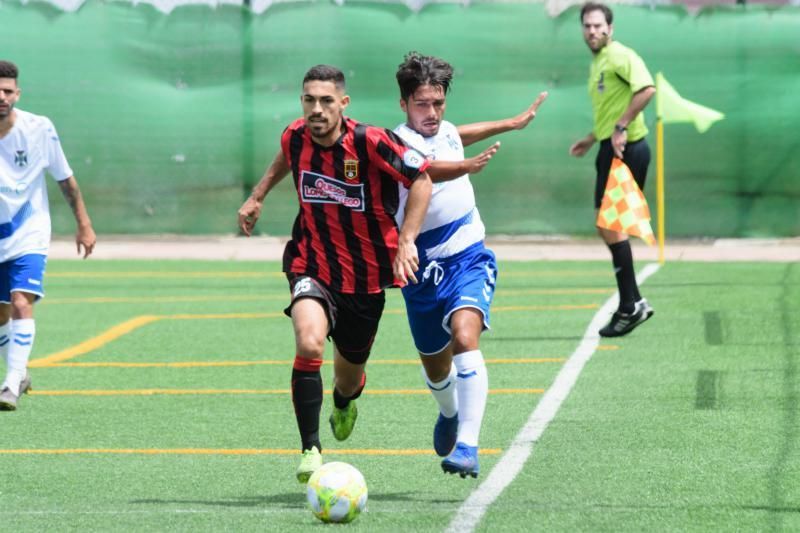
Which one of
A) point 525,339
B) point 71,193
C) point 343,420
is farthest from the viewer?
point 525,339

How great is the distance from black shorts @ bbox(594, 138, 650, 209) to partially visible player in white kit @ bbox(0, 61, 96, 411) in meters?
4.15

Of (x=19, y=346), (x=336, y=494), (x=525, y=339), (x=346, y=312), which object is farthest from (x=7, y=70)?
(x=525, y=339)

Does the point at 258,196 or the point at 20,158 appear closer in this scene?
the point at 258,196

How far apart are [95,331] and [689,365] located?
16.3ft

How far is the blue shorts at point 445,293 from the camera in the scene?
7242 millimetres

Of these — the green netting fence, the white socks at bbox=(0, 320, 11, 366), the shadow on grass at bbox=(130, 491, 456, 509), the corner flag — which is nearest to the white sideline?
the shadow on grass at bbox=(130, 491, 456, 509)

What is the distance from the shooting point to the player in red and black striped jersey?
6941 mm

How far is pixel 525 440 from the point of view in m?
7.90

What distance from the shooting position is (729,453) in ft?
24.4

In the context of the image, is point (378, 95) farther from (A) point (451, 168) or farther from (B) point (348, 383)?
(A) point (451, 168)

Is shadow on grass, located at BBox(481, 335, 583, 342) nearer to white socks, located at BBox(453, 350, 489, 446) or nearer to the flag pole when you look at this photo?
white socks, located at BBox(453, 350, 489, 446)

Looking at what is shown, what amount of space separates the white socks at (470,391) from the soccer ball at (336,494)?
0.79m

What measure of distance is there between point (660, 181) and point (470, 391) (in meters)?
11.1

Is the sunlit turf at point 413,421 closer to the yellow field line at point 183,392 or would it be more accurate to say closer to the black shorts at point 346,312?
the yellow field line at point 183,392
